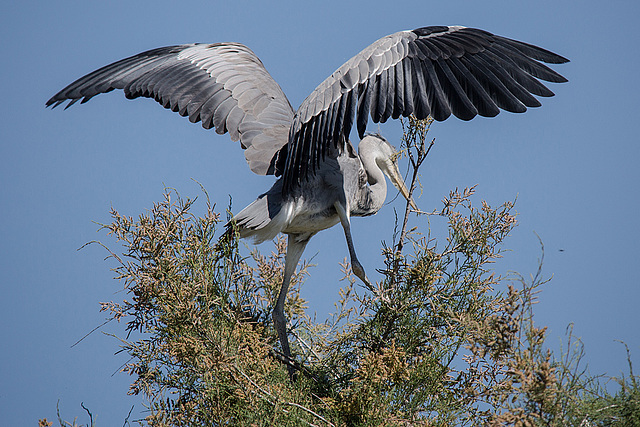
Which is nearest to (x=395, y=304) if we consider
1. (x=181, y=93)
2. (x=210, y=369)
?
(x=210, y=369)

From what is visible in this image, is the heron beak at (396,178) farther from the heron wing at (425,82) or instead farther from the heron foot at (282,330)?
the heron foot at (282,330)

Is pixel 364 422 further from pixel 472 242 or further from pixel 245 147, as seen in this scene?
pixel 245 147

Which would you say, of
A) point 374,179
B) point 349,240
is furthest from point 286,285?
point 374,179

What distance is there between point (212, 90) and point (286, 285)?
157 centimetres

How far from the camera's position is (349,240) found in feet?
15.1

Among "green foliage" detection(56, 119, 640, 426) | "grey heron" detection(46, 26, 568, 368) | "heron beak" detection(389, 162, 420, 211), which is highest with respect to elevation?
"heron beak" detection(389, 162, 420, 211)

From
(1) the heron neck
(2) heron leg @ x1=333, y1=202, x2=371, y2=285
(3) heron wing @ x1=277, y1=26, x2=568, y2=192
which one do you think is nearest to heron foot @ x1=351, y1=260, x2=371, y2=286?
(2) heron leg @ x1=333, y1=202, x2=371, y2=285

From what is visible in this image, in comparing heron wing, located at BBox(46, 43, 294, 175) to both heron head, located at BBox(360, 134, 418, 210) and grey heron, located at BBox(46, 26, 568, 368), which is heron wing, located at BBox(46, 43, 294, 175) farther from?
heron head, located at BBox(360, 134, 418, 210)

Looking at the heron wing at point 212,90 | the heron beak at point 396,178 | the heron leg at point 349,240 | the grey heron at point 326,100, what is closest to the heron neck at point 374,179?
the grey heron at point 326,100

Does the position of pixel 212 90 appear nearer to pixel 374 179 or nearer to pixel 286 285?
pixel 374 179

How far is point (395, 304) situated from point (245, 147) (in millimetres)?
1626

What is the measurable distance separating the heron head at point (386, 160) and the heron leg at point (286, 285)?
36.4 inches

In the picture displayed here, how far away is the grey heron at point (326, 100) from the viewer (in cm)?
364

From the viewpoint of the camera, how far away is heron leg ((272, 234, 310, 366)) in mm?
4148
